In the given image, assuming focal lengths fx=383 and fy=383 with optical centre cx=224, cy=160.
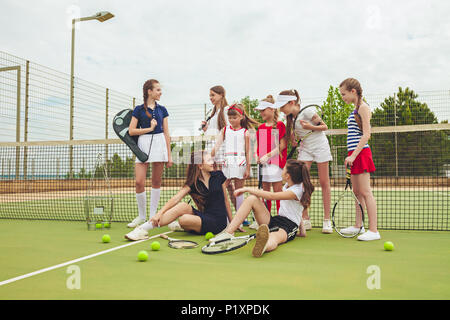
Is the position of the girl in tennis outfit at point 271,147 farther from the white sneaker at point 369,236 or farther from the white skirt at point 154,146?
the white skirt at point 154,146

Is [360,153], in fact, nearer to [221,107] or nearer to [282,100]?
[282,100]

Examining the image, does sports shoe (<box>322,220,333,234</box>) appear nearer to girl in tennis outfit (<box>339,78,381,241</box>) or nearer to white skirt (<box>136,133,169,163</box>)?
girl in tennis outfit (<box>339,78,381,241</box>)

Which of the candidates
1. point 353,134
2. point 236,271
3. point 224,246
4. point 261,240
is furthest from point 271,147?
point 236,271

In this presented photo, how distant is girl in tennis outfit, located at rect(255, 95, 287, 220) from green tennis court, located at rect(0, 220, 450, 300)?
766mm

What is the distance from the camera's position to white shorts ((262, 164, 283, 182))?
424 centimetres

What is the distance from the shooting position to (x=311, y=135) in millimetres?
4277

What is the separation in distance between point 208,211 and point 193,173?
17.5 inches

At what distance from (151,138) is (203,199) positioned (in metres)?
1.12

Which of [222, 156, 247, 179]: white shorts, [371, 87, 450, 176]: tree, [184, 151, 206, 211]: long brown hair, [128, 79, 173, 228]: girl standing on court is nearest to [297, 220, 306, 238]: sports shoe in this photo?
[222, 156, 247, 179]: white shorts

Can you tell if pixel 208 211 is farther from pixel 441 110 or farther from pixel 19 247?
pixel 441 110

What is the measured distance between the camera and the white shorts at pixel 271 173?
4.24 meters

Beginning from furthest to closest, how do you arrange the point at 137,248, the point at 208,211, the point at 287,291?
the point at 208,211, the point at 137,248, the point at 287,291
